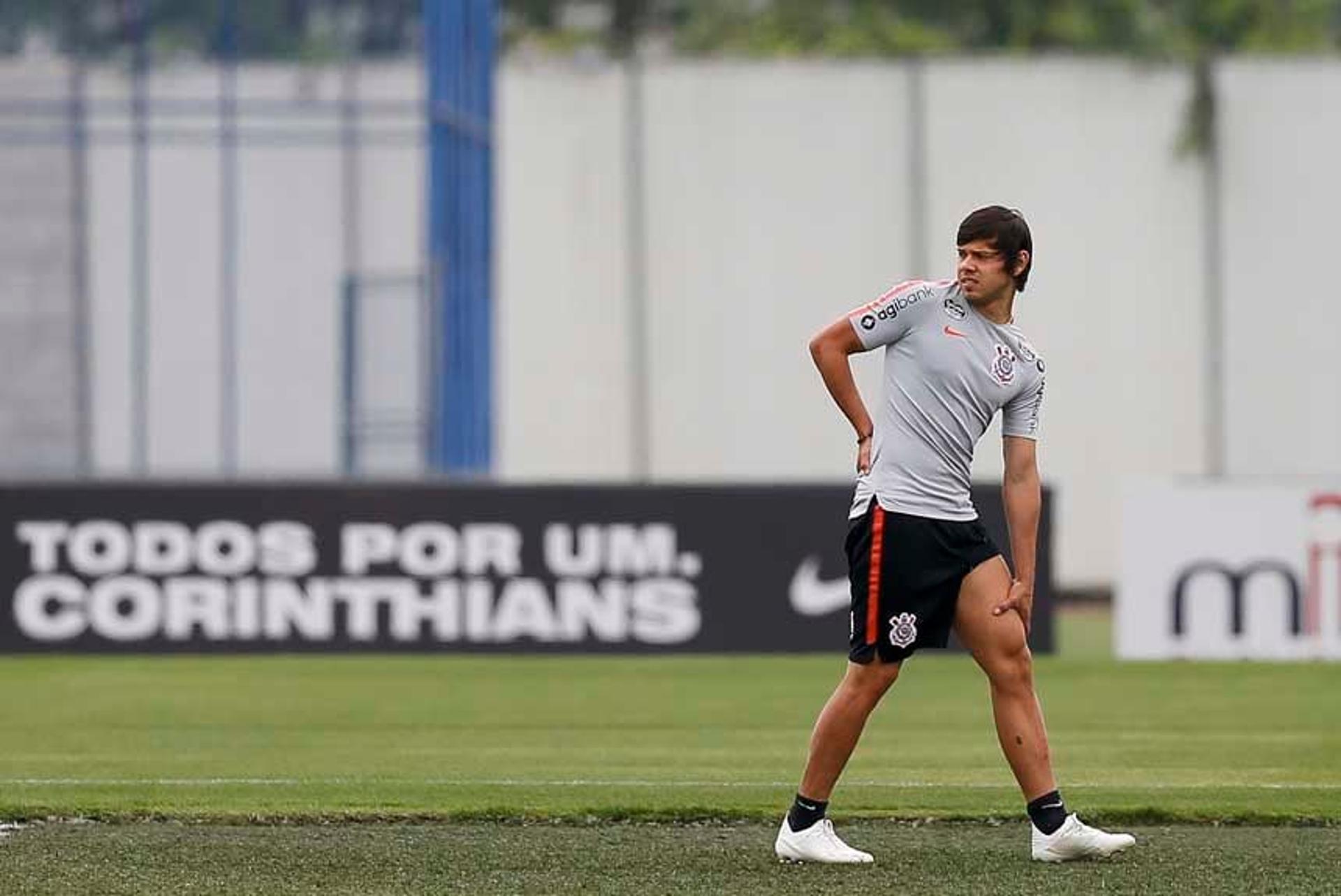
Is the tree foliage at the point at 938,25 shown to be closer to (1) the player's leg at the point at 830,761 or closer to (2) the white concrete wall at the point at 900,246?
(2) the white concrete wall at the point at 900,246

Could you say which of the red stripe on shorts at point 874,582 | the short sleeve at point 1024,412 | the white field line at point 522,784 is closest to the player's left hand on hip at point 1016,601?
the red stripe on shorts at point 874,582

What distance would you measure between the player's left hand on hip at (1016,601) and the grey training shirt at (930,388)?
0.27m

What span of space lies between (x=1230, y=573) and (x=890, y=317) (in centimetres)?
1091

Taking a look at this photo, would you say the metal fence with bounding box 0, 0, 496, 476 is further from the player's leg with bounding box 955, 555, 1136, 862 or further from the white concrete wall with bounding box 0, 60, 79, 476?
the player's leg with bounding box 955, 555, 1136, 862

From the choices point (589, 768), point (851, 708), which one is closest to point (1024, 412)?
point (851, 708)

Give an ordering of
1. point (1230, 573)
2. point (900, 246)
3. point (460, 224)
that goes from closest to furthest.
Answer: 1. point (1230, 573)
2. point (460, 224)
3. point (900, 246)

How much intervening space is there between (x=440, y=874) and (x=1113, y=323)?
24151 millimetres

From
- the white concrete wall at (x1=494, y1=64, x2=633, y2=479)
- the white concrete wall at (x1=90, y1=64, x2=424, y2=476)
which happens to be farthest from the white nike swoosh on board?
the white concrete wall at (x1=494, y1=64, x2=633, y2=479)

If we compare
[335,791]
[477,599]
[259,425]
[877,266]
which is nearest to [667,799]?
[335,791]

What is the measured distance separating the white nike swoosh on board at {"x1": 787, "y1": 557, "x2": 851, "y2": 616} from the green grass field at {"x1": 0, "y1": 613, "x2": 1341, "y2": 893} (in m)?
0.34

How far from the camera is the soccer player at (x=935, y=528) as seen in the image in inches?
364

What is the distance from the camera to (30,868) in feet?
29.8

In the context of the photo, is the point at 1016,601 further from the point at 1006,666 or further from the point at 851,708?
the point at 851,708

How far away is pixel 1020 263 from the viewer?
9250 mm
